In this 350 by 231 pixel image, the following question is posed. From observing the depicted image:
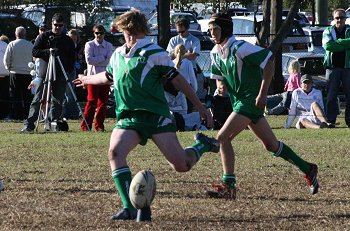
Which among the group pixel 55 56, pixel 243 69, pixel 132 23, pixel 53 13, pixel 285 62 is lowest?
pixel 285 62

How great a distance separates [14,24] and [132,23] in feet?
58.5

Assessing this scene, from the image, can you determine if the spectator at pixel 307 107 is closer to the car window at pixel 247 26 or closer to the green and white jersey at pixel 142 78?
the green and white jersey at pixel 142 78

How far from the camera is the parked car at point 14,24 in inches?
1021

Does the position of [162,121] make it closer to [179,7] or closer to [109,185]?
[109,185]

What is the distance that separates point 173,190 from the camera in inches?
423

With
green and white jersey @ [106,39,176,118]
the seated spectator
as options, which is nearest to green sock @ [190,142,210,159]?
green and white jersey @ [106,39,176,118]

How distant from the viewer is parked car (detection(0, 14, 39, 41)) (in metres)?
25.9

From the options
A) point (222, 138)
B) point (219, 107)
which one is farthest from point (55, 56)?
point (222, 138)

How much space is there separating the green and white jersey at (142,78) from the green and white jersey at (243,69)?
4.38 ft

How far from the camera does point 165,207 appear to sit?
953 cm

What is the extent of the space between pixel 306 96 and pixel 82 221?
11.3m

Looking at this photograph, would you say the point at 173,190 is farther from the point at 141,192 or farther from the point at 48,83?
the point at 48,83

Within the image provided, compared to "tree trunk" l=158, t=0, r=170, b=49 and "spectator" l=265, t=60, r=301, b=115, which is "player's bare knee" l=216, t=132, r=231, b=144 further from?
"tree trunk" l=158, t=0, r=170, b=49

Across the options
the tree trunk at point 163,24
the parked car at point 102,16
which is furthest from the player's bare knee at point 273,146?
the parked car at point 102,16
